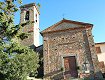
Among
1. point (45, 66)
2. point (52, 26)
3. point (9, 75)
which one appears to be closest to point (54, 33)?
point (52, 26)

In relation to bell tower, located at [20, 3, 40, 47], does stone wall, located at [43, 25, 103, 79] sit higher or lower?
lower

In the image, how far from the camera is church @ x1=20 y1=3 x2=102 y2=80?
2067 centimetres

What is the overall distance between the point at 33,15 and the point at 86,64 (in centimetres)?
1213

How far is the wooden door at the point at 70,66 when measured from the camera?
20883mm

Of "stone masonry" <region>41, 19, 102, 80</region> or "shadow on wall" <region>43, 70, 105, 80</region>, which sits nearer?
"shadow on wall" <region>43, 70, 105, 80</region>

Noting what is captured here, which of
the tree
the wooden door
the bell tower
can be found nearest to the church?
the wooden door

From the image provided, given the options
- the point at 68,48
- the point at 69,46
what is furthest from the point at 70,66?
the point at 69,46

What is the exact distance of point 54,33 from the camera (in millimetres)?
23703

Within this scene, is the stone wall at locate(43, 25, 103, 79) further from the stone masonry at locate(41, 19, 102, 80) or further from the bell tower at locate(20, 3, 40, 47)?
the bell tower at locate(20, 3, 40, 47)

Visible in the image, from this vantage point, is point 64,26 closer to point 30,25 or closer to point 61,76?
point 30,25

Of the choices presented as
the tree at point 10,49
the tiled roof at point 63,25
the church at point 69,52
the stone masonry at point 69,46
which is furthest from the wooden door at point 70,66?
the tree at point 10,49

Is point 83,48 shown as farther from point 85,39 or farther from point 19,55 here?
point 19,55

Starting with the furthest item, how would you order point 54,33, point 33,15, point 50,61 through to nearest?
1. point 33,15
2. point 54,33
3. point 50,61

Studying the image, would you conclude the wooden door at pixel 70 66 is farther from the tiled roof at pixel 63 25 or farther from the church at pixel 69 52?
the tiled roof at pixel 63 25
